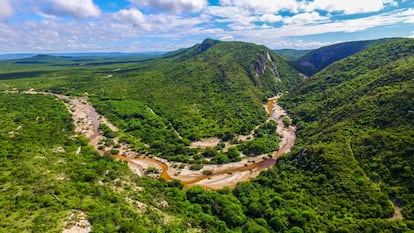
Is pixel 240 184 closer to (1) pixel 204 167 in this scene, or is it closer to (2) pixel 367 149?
(1) pixel 204 167

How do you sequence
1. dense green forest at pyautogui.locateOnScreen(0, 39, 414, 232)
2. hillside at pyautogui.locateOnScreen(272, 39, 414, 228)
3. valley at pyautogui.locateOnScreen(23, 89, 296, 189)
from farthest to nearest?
valley at pyautogui.locateOnScreen(23, 89, 296, 189), hillside at pyautogui.locateOnScreen(272, 39, 414, 228), dense green forest at pyautogui.locateOnScreen(0, 39, 414, 232)

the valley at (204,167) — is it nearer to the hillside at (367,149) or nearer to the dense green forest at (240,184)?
the dense green forest at (240,184)

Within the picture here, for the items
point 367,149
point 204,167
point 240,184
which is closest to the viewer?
point 240,184

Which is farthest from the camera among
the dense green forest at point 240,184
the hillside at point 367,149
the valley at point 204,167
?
the valley at point 204,167

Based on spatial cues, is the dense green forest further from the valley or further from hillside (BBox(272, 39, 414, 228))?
the valley

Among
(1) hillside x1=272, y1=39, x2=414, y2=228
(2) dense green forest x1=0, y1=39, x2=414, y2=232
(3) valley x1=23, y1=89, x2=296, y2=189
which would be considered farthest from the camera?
(3) valley x1=23, y1=89, x2=296, y2=189

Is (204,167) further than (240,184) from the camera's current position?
Yes

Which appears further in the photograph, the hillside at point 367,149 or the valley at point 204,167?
the valley at point 204,167

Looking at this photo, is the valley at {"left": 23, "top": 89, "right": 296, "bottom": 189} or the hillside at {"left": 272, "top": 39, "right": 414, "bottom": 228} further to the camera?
the valley at {"left": 23, "top": 89, "right": 296, "bottom": 189}

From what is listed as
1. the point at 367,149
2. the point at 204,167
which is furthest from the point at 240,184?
the point at 367,149

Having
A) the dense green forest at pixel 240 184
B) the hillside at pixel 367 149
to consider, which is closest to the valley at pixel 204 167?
the dense green forest at pixel 240 184

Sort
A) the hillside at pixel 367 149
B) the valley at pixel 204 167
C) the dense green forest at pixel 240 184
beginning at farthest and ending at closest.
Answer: the valley at pixel 204 167 < the hillside at pixel 367 149 < the dense green forest at pixel 240 184

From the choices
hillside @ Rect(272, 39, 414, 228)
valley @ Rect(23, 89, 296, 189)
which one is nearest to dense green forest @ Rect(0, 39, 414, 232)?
hillside @ Rect(272, 39, 414, 228)

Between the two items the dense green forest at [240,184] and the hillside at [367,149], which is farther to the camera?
the hillside at [367,149]
